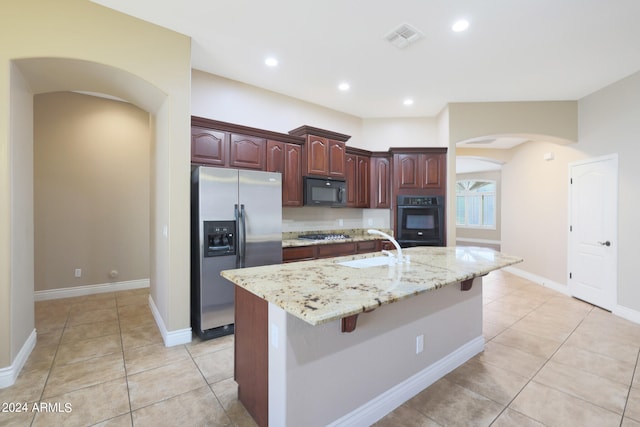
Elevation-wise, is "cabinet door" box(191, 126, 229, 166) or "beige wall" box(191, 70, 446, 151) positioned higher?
"beige wall" box(191, 70, 446, 151)

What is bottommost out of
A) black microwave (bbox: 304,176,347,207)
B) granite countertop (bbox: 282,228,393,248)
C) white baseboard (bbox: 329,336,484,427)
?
white baseboard (bbox: 329,336,484,427)

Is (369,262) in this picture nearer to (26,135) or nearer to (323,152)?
(323,152)

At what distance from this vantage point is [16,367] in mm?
2221

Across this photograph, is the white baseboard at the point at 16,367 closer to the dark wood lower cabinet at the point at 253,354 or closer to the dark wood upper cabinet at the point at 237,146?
the dark wood lower cabinet at the point at 253,354

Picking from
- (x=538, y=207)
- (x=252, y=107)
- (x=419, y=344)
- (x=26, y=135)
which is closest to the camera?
(x=419, y=344)

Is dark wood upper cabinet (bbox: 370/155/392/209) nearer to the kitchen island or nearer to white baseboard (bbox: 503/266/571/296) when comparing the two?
the kitchen island

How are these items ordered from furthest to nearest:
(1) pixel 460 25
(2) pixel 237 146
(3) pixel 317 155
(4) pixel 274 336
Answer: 1. (3) pixel 317 155
2. (2) pixel 237 146
3. (1) pixel 460 25
4. (4) pixel 274 336

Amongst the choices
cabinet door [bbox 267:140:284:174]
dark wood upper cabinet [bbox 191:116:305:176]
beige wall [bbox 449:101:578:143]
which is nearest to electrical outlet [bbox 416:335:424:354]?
dark wood upper cabinet [bbox 191:116:305:176]

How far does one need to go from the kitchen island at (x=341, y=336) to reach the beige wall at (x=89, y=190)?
12.3 ft

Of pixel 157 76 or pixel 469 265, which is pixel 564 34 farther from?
pixel 157 76

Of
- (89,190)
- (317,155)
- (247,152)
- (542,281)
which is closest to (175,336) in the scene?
(247,152)

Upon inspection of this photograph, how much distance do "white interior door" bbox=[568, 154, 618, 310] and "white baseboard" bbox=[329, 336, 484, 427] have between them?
112 inches

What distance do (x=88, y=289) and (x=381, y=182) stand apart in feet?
16.0

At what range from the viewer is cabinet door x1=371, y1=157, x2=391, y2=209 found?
493 centimetres
